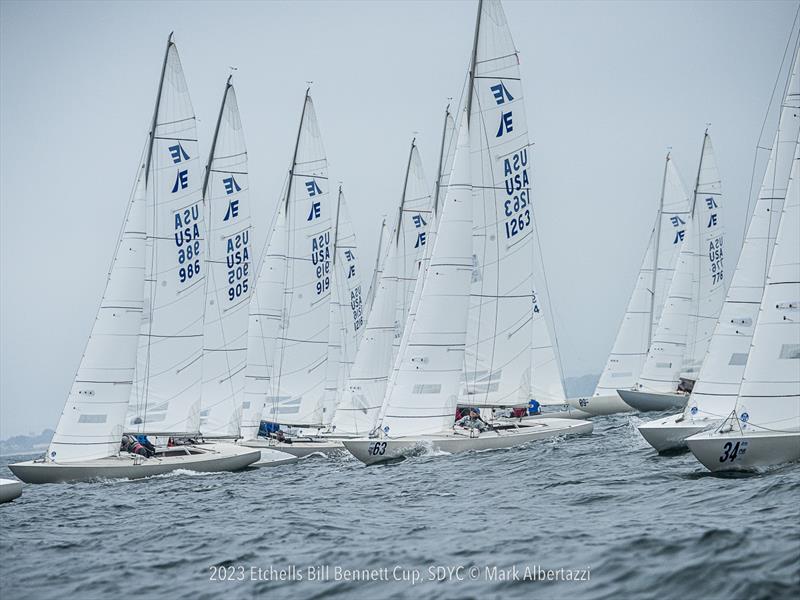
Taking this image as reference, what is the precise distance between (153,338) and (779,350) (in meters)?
16.5

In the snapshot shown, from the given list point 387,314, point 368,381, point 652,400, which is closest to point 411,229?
point 387,314

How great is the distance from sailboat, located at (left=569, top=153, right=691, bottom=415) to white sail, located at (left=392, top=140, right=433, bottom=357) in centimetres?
1189

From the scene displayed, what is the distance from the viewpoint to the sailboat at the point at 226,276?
99.2ft

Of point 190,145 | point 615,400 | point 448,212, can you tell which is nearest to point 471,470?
point 448,212

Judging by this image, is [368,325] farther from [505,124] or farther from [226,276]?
[505,124]

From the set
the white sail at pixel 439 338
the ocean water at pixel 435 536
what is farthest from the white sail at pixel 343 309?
the ocean water at pixel 435 536

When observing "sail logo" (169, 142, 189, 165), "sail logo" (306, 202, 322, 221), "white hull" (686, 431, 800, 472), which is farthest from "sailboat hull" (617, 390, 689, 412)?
"white hull" (686, 431, 800, 472)

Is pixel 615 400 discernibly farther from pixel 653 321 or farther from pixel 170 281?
pixel 170 281

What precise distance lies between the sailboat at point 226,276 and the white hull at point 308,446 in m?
0.81

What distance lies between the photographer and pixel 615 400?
4391cm

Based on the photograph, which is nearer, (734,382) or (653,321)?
(734,382)

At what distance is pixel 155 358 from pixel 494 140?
11.1 meters

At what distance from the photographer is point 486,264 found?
91.4ft

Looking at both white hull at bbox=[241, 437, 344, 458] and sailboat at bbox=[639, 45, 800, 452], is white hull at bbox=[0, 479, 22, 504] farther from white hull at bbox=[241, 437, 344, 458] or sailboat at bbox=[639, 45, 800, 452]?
sailboat at bbox=[639, 45, 800, 452]
